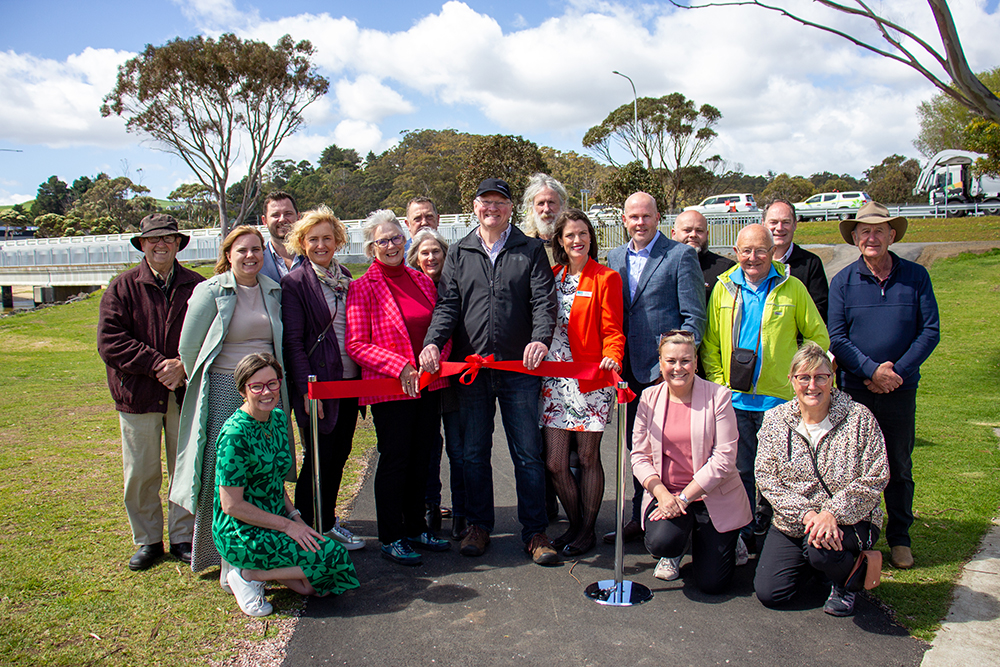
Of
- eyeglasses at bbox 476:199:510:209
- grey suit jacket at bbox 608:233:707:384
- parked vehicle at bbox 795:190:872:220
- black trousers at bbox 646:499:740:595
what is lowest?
black trousers at bbox 646:499:740:595

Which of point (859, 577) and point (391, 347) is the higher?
point (391, 347)

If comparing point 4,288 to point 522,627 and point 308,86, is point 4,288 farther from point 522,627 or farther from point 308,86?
point 522,627

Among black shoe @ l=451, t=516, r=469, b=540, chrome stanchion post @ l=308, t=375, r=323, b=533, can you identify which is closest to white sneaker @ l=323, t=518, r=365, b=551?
chrome stanchion post @ l=308, t=375, r=323, b=533

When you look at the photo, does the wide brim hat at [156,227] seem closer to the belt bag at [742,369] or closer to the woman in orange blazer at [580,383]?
the woman in orange blazer at [580,383]

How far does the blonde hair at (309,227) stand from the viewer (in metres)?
4.65

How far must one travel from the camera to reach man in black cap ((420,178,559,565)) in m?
4.51

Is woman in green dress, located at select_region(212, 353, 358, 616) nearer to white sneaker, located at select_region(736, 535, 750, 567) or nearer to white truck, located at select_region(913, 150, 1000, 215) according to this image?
white sneaker, located at select_region(736, 535, 750, 567)

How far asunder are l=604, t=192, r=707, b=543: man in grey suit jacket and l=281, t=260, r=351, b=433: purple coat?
2099 mm

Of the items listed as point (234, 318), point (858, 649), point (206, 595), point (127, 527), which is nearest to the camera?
point (858, 649)

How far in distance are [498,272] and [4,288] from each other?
4902 cm

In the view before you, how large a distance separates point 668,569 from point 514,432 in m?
1.33

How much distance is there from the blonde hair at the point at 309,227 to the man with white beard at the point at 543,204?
143 cm

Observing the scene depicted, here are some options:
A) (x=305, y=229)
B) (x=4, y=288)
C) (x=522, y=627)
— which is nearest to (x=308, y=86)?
(x=4, y=288)

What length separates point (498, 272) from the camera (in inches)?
179
